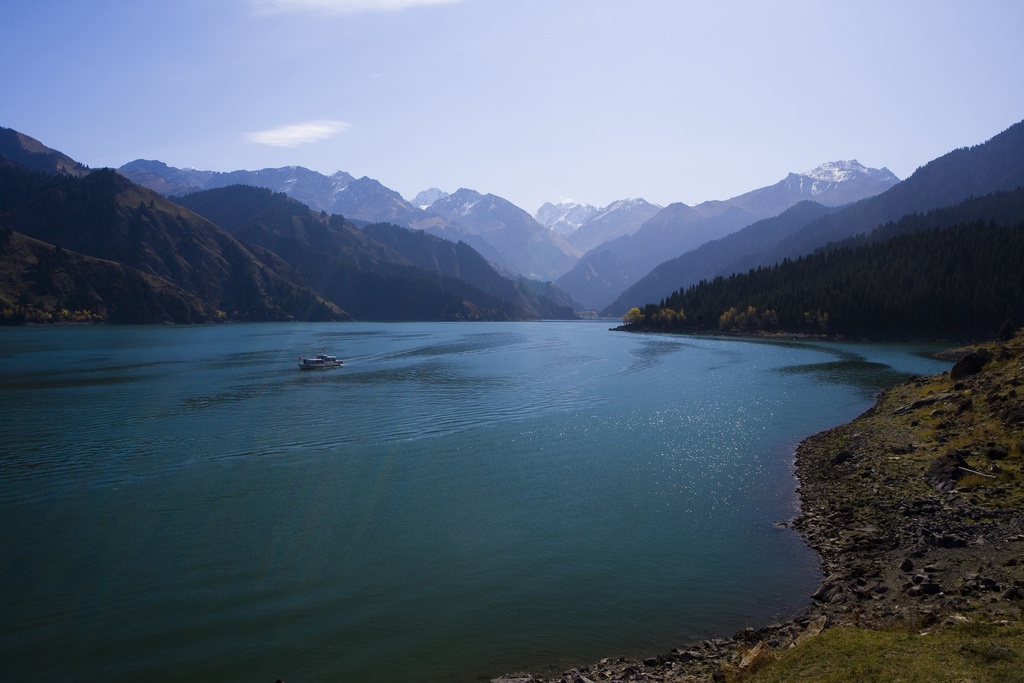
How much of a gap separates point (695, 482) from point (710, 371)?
5873cm

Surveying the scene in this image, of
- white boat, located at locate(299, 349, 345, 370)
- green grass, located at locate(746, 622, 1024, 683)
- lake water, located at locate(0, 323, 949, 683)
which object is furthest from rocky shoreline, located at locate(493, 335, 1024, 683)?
white boat, located at locate(299, 349, 345, 370)

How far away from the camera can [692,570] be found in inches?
789

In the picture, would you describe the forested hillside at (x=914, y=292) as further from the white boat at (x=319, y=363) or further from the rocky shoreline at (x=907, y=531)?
the white boat at (x=319, y=363)

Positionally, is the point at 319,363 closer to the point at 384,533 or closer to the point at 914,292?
the point at 384,533

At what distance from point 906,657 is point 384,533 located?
748 inches

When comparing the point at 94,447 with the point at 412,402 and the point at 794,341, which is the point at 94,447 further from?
the point at 794,341

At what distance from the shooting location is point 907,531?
66.3 feet

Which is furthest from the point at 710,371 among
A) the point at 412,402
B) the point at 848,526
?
the point at 848,526

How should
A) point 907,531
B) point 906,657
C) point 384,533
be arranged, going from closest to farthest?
point 906,657 < point 907,531 < point 384,533

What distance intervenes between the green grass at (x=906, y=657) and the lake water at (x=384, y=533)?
4041 millimetres

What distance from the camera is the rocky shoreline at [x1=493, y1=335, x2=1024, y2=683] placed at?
13797mm

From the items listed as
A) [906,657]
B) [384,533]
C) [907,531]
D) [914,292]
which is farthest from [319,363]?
[914,292]

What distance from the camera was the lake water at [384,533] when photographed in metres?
15.7

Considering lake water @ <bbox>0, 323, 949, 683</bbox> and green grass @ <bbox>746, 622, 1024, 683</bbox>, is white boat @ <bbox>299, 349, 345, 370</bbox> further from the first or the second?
green grass @ <bbox>746, 622, 1024, 683</bbox>
